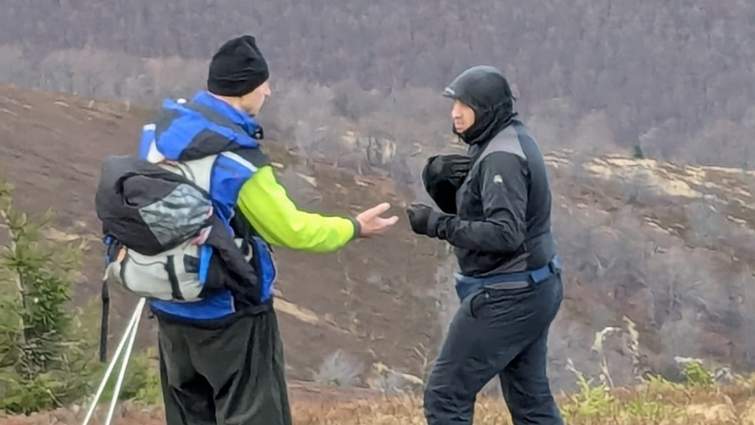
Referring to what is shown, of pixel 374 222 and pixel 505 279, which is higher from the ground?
pixel 374 222

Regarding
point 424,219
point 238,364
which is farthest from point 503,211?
point 238,364

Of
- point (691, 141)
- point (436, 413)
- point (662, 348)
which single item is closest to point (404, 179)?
point (662, 348)

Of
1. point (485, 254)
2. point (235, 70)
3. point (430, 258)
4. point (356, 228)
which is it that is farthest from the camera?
point (430, 258)

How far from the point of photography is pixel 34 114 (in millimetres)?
63156

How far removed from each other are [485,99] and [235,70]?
913mm

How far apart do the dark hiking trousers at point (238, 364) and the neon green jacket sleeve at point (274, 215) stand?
31 centimetres

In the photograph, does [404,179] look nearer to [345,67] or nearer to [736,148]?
[736,148]

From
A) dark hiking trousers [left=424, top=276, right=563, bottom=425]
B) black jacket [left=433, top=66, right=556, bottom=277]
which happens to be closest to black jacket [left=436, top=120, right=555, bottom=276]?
black jacket [left=433, top=66, right=556, bottom=277]

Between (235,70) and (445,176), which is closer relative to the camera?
(235,70)

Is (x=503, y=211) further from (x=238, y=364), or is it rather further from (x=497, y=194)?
(x=238, y=364)

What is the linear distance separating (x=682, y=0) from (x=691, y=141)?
27.5 meters

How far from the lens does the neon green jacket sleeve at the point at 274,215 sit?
4023 mm

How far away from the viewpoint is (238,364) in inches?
165

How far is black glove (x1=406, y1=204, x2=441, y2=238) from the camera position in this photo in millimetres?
4535
